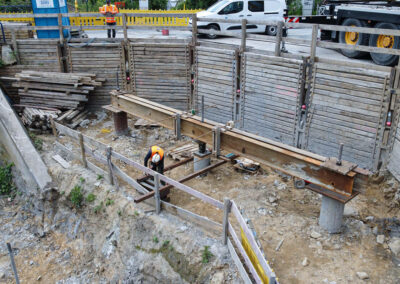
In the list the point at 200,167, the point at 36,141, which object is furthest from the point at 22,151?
the point at 200,167

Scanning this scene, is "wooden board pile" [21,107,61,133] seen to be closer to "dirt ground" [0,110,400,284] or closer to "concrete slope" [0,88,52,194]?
"concrete slope" [0,88,52,194]

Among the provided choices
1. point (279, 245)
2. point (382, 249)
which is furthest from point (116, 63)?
point (382, 249)

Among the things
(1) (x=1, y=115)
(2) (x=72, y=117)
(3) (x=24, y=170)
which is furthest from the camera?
(2) (x=72, y=117)

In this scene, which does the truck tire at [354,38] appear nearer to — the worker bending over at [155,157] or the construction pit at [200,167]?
the construction pit at [200,167]

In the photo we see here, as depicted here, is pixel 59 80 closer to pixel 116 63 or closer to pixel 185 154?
pixel 116 63

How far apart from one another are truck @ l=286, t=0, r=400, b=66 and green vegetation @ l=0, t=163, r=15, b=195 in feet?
32.7

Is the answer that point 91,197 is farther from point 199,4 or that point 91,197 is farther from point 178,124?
point 199,4

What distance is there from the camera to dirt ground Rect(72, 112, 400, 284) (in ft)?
20.0

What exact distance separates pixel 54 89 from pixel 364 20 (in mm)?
10060

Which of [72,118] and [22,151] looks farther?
[72,118]

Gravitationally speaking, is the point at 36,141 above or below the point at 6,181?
above

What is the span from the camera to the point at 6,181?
10508 millimetres

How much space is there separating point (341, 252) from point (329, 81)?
15.3 feet

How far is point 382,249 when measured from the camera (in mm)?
6566
